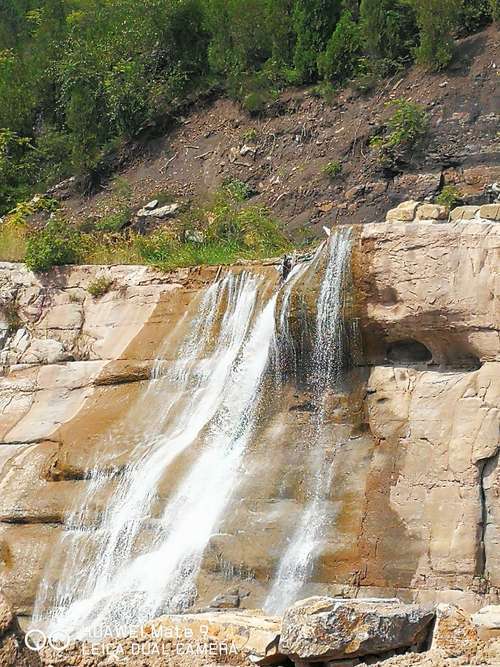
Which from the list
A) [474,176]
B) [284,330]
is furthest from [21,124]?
[284,330]

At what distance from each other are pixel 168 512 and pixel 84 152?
42.5ft

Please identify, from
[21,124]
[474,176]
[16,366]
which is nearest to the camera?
[16,366]

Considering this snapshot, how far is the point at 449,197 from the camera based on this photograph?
1673cm

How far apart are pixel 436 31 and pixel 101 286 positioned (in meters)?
8.20

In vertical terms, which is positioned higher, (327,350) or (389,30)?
(389,30)

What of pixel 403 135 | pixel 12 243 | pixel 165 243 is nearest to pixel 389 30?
pixel 403 135

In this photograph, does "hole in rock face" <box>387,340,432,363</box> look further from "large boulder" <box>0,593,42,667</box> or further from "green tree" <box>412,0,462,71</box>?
"green tree" <box>412,0,462,71</box>

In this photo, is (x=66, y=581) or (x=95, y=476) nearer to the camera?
(x=66, y=581)

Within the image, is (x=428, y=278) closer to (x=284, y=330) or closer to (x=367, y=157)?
(x=284, y=330)

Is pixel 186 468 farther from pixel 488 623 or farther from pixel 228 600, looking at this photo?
pixel 488 623

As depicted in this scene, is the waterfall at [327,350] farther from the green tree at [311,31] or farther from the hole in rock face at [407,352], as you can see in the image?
the green tree at [311,31]

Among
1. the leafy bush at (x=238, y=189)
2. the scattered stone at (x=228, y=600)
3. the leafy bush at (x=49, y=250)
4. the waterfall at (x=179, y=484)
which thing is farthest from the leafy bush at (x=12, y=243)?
the scattered stone at (x=228, y=600)

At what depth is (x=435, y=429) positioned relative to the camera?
11.2m

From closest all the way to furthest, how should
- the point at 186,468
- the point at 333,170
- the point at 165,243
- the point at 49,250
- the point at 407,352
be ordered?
the point at 186,468
the point at 407,352
the point at 49,250
the point at 165,243
the point at 333,170
